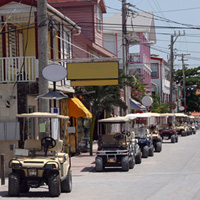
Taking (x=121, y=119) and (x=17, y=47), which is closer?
(x=121, y=119)

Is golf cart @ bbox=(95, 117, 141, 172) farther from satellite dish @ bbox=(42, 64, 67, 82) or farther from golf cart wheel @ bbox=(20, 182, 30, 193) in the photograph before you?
golf cart wheel @ bbox=(20, 182, 30, 193)

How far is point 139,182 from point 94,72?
652cm

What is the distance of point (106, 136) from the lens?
22.2 metres

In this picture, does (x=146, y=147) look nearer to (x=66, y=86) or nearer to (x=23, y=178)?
(x=66, y=86)

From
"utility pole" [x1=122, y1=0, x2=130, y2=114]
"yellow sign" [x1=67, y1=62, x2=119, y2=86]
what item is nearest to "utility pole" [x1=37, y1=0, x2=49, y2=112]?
"yellow sign" [x1=67, y1=62, x2=119, y2=86]

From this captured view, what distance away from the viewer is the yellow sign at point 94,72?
2230cm

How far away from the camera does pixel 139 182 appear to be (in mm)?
17141

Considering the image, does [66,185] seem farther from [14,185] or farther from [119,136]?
[119,136]

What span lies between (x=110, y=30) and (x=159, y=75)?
2659 cm

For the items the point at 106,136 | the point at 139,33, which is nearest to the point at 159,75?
the point at 139,33

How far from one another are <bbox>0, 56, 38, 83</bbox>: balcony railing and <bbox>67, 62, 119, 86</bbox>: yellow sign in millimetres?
1388


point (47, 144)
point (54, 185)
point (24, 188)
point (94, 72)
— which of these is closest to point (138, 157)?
point (94, 72)

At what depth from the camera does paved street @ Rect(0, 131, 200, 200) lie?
14.1 m

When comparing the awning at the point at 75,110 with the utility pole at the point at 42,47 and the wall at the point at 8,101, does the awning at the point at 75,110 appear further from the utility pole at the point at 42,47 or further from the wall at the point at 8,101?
the utility pole at the point at 42,47
